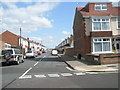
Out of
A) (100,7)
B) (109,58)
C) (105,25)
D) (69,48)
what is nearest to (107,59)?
(109,58)

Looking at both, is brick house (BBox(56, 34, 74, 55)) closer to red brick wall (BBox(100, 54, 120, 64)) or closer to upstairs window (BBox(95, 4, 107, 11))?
upstairs window (BBox(95, 4, 107, 11))

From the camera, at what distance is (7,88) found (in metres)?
8.25

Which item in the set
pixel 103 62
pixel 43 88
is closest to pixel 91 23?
pixel 103 62

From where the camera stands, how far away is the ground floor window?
25.9 metres

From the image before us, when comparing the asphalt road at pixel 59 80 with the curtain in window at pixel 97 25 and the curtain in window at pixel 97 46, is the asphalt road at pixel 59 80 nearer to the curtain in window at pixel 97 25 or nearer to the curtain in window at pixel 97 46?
the curtain in window at pixel 97 46

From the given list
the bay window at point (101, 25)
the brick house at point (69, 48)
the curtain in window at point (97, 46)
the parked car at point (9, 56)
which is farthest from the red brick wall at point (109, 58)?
the brick house at point (69, 48)

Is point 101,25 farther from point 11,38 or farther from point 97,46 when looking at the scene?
point 11,38

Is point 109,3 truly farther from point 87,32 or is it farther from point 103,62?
point 103,62

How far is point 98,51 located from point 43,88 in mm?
18965

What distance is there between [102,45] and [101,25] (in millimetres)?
2818

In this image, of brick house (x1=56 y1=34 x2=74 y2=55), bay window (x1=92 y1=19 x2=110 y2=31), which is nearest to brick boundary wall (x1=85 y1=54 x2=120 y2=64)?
bay window (x1=92 y1=19 x2=110 y2=31)

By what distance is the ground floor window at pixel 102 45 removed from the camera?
25891 mm

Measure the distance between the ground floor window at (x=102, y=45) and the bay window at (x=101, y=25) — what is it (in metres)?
1.55

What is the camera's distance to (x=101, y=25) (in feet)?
85.1
